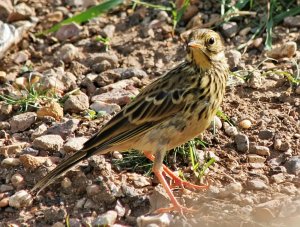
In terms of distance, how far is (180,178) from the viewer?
8211 mm

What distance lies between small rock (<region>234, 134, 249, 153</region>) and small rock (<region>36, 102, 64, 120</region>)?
188 centimetres

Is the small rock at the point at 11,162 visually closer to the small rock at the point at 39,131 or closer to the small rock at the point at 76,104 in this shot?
the small rock at the point at 39,131

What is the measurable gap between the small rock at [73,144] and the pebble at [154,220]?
1.25 metres

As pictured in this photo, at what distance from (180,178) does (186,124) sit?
589 mm

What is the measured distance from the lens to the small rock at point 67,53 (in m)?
10.1

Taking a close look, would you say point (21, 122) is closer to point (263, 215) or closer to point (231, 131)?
point (231, 131)

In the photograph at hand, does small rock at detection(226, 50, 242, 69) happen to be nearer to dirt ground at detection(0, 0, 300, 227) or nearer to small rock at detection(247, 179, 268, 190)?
dirt ground at detection(0, 0, 300, 227)

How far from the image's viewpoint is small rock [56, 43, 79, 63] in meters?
10.1

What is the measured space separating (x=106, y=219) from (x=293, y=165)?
188cm

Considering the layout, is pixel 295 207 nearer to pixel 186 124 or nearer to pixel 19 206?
pixel 186 124

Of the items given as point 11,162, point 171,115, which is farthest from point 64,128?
point 171,115

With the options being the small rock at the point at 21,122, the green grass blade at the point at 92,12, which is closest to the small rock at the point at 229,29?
the green grass blade at the point at 92,12

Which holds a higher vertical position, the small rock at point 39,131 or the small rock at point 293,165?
the small rock at point 293,165

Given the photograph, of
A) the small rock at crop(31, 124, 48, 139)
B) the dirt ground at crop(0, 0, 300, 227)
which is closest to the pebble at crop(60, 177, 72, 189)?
the dirt ground at crop(0, 0, 300, 227)
